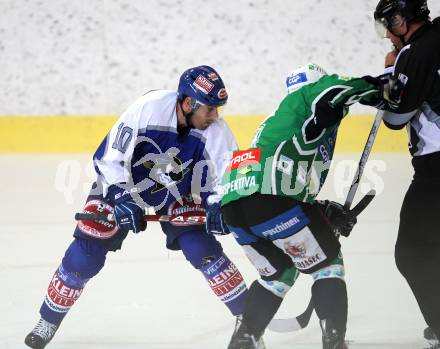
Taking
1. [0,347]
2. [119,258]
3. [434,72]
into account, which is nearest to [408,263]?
[434,72]

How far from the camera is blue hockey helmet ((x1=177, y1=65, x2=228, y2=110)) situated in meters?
2.97

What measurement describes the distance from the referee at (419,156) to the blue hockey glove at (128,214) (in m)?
0.88

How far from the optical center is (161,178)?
3.11m

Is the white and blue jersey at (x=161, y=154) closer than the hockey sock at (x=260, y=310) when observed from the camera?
No

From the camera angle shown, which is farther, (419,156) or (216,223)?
(216,223)

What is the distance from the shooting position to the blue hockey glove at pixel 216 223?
2.86 m

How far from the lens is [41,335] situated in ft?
9.83

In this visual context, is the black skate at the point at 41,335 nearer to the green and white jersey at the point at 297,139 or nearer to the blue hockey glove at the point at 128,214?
the blue hockey glove at the point at 128,214

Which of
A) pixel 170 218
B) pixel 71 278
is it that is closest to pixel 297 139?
pixel 170 218

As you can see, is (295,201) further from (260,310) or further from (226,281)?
(226,281)

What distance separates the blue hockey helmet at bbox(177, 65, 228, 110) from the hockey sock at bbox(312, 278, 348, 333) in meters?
0.79

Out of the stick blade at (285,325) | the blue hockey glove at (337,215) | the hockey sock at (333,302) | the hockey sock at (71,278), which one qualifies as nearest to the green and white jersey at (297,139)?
the blue hockey glove at (337,215)

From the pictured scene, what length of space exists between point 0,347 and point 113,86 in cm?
391

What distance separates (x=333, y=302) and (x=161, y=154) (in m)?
0.90
